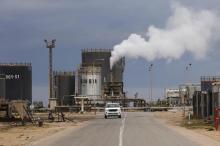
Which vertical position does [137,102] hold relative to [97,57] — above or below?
below

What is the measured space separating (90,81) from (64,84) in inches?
407

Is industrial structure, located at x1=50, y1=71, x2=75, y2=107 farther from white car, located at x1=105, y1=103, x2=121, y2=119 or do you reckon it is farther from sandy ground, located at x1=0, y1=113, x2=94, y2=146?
sandy ground, located at x1=0, y1=113, x2=94, y2=146

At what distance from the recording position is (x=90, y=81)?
14125 cm

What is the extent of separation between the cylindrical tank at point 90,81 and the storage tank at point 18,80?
13.2 metres

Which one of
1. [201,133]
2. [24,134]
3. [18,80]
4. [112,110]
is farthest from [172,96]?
[201,133]

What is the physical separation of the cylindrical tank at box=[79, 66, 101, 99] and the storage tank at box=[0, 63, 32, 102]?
13.2 meters

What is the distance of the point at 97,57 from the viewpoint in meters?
149

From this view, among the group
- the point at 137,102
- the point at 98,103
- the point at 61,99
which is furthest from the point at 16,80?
the point at 137,102

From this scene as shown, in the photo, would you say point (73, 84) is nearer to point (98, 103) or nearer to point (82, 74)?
point (82, 74)

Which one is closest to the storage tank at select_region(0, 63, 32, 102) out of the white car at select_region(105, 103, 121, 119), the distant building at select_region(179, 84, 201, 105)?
the distant building at select_region(179, 84, 201, 105)

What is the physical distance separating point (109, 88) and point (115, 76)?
130 inches

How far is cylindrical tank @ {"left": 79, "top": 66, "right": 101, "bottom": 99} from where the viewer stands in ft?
461

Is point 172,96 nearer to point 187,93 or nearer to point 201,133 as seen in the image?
point 187,93

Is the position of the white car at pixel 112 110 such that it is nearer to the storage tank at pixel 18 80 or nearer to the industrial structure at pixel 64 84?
the storage tank at pixel 18 80
